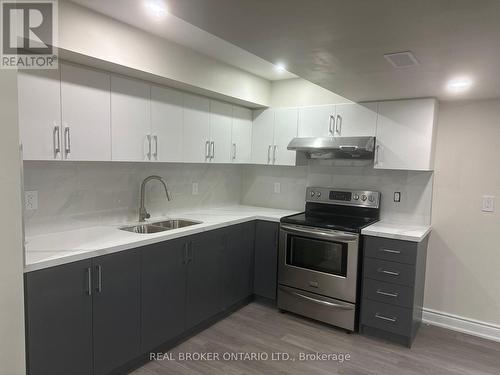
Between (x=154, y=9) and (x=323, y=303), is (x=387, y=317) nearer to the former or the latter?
(x=323, y=303)

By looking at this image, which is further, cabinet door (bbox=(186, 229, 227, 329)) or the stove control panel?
the stove control panel

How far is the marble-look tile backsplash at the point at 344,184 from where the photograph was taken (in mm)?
3211

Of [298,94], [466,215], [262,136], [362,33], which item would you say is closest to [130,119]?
[262,136]

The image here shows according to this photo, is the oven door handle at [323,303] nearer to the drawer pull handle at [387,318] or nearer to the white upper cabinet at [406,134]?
the drawer pull handle at [387,318]

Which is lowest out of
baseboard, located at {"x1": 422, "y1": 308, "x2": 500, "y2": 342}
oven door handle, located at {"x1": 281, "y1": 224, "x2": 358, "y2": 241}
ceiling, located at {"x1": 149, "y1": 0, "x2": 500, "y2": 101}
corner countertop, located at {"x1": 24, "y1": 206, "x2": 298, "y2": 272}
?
baseboard, located at {"x1": 422, "y1": 308, "x2": 500, "y2": 342}

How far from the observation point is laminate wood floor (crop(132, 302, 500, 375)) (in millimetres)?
2475

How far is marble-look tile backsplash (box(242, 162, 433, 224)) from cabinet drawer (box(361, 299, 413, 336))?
87cm

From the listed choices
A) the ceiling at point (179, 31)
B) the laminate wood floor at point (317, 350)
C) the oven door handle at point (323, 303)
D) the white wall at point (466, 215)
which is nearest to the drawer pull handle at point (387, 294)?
Result: the oven door handle at point (323, 303)

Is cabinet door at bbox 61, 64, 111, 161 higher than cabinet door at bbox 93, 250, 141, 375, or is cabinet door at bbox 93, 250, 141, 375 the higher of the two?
cabinet door at bbox 61, 64, 111, 161

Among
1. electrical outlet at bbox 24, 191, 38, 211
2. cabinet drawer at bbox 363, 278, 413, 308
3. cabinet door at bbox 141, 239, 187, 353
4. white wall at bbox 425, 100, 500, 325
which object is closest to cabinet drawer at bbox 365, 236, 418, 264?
cabinet drawer at bbox 363, 278, 413, 308

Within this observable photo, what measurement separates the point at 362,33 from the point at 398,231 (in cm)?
184

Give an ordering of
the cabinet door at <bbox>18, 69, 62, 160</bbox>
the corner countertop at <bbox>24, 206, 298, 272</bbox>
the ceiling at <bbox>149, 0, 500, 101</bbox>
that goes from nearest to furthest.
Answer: the ceiling at <bbox>149, 0, 500, 101</bbox>, the corner countertop at <bbox>24, 206, 298, 272</bbox>, the cabinet door at <bbox>18, 69, 62, 160</bbox>

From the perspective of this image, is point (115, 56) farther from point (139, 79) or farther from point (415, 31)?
point (415, 31)

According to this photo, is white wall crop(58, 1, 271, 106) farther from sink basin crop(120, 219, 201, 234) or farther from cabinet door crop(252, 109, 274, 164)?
sink basin crop(120, 219, 201, 234)
